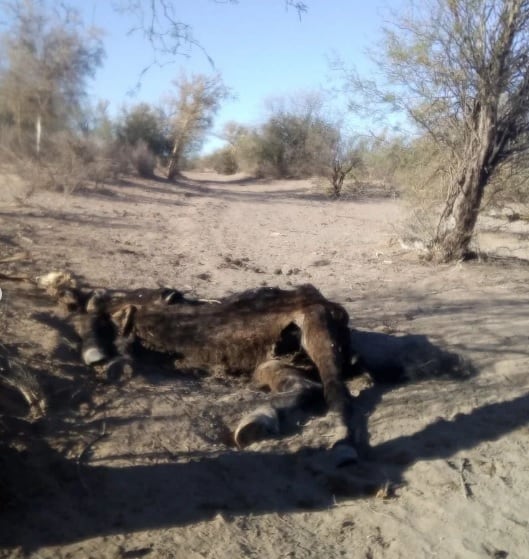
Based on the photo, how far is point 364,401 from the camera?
564cm

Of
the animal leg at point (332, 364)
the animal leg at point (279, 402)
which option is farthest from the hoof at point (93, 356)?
the animal leg at point (332, 364)

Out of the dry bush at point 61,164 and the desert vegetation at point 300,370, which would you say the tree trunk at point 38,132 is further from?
the desert vegetation at point 300,370

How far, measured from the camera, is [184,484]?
13.9ft

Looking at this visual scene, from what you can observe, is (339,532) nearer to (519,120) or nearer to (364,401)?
(364,401)

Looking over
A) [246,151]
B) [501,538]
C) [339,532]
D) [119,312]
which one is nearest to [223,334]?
[119,312]

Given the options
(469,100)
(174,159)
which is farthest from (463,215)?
(174,159)

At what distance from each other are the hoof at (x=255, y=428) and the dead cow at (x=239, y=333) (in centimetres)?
56

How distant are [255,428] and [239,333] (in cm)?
135

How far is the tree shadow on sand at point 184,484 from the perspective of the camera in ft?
12.5

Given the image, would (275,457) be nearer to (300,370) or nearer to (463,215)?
(300,370)

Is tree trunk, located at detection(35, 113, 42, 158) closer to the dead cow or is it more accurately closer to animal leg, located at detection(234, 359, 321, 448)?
the dead cow

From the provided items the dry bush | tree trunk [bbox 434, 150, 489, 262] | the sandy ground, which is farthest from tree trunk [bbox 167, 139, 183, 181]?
the sandy ground

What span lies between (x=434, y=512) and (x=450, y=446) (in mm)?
808

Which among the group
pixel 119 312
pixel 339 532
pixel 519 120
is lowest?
pixel 339 532
